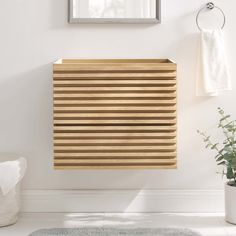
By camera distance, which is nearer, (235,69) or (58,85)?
(58,85)

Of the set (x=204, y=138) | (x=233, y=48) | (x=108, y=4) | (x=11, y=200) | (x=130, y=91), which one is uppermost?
(x=108, y=4)

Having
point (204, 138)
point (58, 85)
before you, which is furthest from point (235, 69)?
point (58, 85)

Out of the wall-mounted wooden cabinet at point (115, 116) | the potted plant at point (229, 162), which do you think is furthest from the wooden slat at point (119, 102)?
the potted plant at point (229, 162)

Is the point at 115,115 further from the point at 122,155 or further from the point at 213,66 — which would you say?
the point at 213,66

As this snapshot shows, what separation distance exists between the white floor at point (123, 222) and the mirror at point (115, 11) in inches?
39.2

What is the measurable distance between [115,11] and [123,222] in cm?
106

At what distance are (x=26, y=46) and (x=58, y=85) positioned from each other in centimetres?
44

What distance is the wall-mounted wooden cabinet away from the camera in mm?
2486

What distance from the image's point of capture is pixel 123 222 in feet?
8.71

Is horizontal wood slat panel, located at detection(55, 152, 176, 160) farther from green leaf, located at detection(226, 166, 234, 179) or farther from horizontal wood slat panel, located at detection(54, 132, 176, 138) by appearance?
green leaf, located at detection(226, 166, 234, 179)

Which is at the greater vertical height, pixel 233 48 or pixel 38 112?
pixel 233 48

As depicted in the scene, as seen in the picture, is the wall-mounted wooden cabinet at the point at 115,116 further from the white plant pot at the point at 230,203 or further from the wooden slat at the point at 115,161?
the white plant pot at the point at 230,203

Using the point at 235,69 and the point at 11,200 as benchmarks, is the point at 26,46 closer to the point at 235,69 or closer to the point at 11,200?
the point at 11,200

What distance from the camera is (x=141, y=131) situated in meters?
2.54
